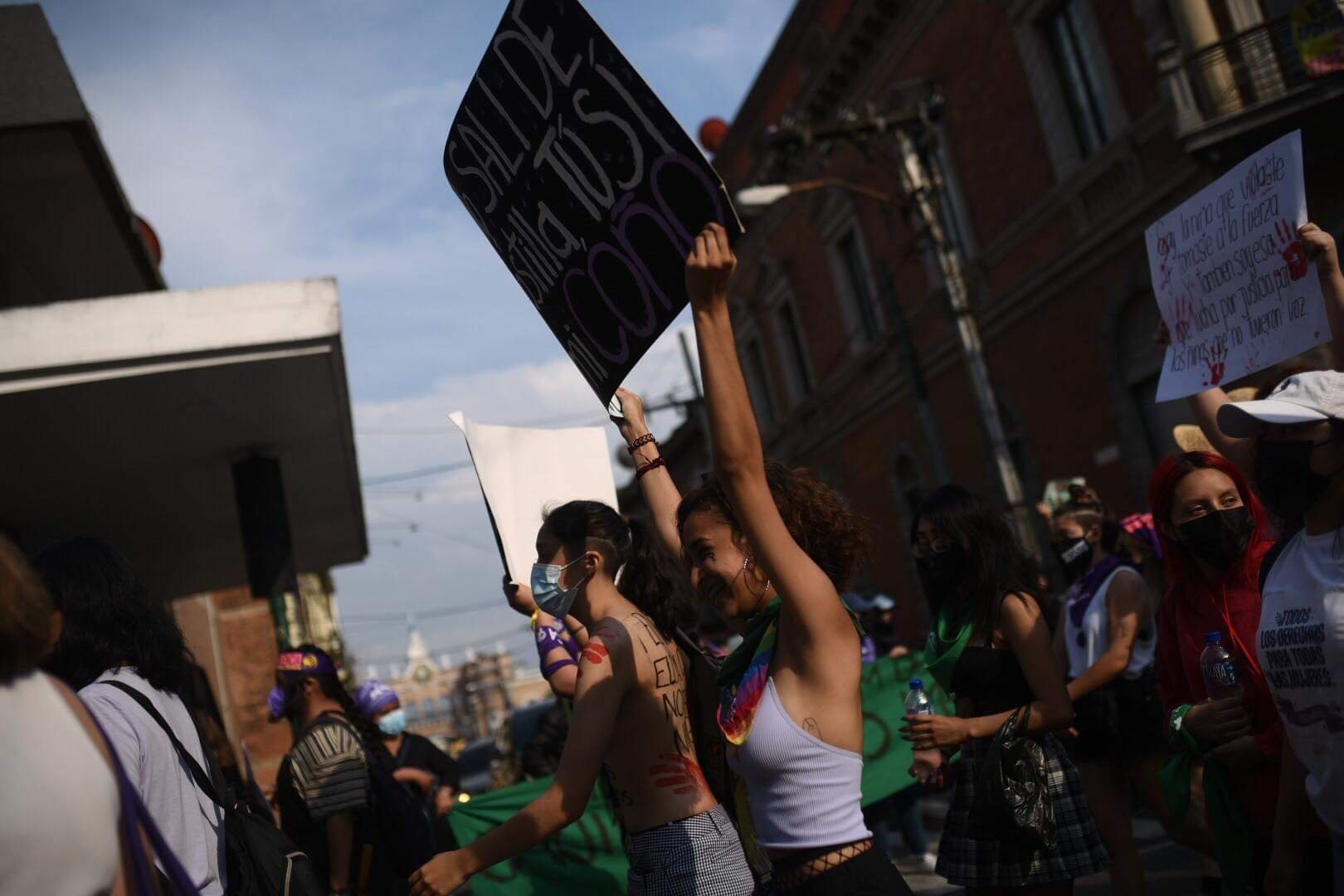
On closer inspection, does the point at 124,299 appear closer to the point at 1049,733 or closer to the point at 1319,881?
the point at 1049,733

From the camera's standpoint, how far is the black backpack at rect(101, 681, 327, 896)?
9.04 ft

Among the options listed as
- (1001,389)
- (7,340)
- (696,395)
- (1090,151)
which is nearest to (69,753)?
(7,340)

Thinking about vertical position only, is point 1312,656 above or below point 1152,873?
above

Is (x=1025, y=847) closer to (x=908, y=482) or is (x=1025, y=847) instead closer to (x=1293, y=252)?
(x=1293, y=252)

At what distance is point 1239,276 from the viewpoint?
3.82 metres

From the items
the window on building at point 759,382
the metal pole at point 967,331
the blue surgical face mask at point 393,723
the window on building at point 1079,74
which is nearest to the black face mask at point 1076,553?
the blue surgical face mask at point 393,723

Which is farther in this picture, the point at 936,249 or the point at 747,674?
the point at 936,249

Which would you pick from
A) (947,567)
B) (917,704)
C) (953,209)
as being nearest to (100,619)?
(917,704)

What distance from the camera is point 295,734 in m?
5.64

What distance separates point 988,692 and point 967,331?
1042cm

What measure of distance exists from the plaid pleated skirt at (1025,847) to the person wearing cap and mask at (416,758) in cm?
371

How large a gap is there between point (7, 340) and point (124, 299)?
61 cm

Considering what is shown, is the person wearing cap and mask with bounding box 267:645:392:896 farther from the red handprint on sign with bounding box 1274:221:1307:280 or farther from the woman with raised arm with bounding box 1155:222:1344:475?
the red handprint on sign with bounding box 1274:221:1307:280

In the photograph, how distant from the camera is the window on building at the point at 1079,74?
1619cm
